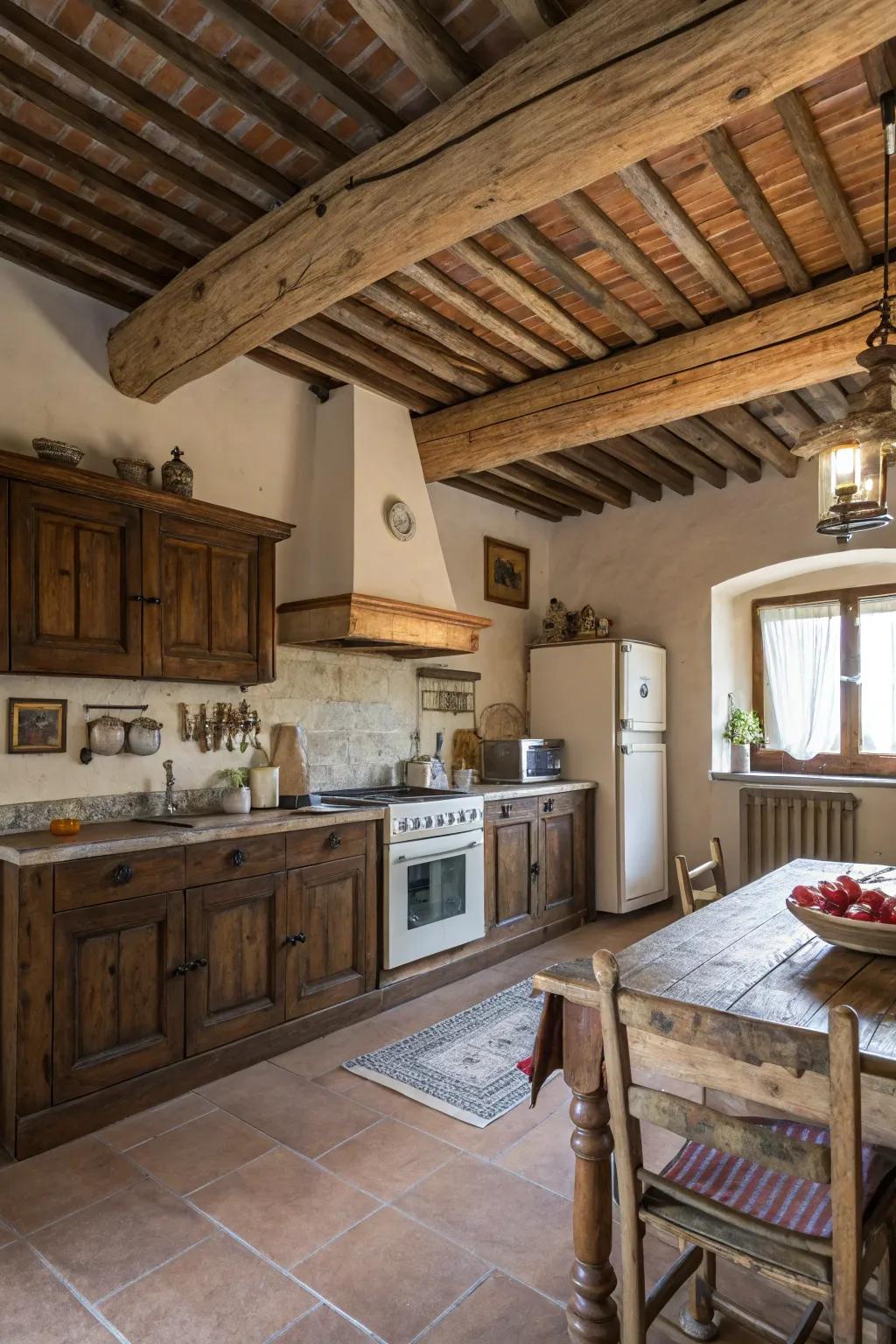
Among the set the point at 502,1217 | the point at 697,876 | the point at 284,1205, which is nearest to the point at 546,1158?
the point at 502,1217

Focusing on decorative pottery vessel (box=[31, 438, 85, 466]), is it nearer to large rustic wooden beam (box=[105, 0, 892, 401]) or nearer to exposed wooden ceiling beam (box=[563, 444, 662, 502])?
large rustic wooden beam (box=[105, 0, 892, 401])

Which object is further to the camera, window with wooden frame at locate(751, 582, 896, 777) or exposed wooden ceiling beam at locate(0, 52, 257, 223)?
window with wooden frame at locate(751, 582, 896, 777)

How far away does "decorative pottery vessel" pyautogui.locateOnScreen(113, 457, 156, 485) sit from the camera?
3146 millimetres

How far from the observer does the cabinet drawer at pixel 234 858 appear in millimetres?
2889

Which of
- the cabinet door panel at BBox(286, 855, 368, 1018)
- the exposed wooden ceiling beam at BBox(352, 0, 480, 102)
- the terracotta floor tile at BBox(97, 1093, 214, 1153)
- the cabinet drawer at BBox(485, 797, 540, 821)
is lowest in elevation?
the terracotta floor tile at BBox(97, 1093, 214, 1153)

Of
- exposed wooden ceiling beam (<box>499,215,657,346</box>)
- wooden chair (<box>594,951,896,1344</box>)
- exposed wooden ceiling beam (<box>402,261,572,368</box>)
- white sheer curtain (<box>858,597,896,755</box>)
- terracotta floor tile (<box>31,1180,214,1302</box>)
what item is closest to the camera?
wooden chair (<box>594,951,896,1344</box>)

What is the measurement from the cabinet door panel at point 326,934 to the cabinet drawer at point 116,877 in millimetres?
561

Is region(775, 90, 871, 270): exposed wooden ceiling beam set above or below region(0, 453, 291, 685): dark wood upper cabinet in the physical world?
above

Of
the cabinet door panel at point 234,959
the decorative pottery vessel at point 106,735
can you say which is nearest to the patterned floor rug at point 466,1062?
the cabinet door panel at point 234,959

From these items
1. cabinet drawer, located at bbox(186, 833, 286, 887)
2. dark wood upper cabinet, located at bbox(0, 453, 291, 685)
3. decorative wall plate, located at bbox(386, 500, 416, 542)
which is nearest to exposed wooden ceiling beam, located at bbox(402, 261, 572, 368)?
decorative wall plate, located at bbox(386, 500, 416, 542)

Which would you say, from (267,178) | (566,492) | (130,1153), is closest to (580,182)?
(267,178)

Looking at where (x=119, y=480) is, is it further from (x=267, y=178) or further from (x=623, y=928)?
(x=623, y=928)

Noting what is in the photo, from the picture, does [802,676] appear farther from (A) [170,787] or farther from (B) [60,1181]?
(B) [60,1181]

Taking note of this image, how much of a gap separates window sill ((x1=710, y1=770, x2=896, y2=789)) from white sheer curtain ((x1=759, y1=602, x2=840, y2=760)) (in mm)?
265
